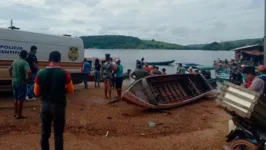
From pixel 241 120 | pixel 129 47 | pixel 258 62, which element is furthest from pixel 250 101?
pixel 129 47

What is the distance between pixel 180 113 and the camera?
9.99m

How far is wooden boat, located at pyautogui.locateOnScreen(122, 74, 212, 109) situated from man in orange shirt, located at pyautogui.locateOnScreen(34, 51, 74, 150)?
4.68 meters

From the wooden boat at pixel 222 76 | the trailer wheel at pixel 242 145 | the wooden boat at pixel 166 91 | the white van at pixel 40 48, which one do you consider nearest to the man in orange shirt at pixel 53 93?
the trailer wheel at pixel 242 145

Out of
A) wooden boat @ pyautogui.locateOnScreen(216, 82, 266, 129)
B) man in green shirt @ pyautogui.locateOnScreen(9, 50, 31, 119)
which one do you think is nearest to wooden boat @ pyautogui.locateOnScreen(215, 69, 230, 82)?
man in green shirt @ pyautogui.locateOnScreen(9, 50, 31, 119)

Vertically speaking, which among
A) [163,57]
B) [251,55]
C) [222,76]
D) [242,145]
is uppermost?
[251,55]

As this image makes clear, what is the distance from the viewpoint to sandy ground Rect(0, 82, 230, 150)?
6.48 m

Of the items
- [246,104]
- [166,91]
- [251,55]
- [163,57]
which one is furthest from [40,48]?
[163,57]

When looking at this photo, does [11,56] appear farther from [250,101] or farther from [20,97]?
[250,101]

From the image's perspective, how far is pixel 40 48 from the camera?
38.3 ft

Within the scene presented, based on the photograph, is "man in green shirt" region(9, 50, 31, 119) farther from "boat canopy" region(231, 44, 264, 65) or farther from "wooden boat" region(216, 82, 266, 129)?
"boat canopy" region(231, 44, 264, 65)

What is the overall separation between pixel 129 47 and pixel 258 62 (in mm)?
78272

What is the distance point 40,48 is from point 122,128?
5702mm

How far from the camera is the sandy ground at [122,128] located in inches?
255

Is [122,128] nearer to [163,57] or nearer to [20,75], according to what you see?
[20,75]
